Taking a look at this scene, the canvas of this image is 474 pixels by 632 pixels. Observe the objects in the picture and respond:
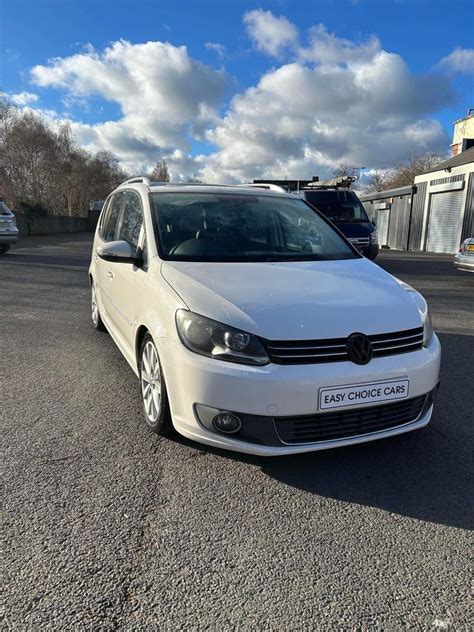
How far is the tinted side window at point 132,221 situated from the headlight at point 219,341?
1.26 m

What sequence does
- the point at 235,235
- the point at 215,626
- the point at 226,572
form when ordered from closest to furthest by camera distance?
the point at 215,626, the point at 226,572, the point at 235,235

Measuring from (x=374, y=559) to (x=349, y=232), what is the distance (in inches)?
407

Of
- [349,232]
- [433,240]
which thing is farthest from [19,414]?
[433,240]

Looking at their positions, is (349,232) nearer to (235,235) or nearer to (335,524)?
(235,235)

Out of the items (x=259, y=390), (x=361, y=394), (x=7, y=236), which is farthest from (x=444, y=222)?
(x=259, y=390)

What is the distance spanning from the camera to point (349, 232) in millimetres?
11719

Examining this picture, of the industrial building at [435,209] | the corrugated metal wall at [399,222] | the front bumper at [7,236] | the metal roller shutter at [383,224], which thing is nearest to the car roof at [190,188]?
the front bumper at [7,236]

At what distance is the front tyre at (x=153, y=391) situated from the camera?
2.97 meters

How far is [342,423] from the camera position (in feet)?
8.64

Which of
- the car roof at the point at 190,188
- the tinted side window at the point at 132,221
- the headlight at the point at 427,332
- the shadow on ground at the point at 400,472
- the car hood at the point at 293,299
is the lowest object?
the shadow on ground at the point at 400,472

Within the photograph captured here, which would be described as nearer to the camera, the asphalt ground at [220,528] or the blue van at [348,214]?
the asphalt ground at [220,528]

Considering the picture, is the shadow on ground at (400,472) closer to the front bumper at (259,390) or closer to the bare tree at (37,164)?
the front bumper at (259,390)

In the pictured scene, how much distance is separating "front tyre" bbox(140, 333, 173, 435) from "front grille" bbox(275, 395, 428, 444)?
32.1 inches

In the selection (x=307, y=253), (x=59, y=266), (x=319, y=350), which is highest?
(x=307, y=253)
